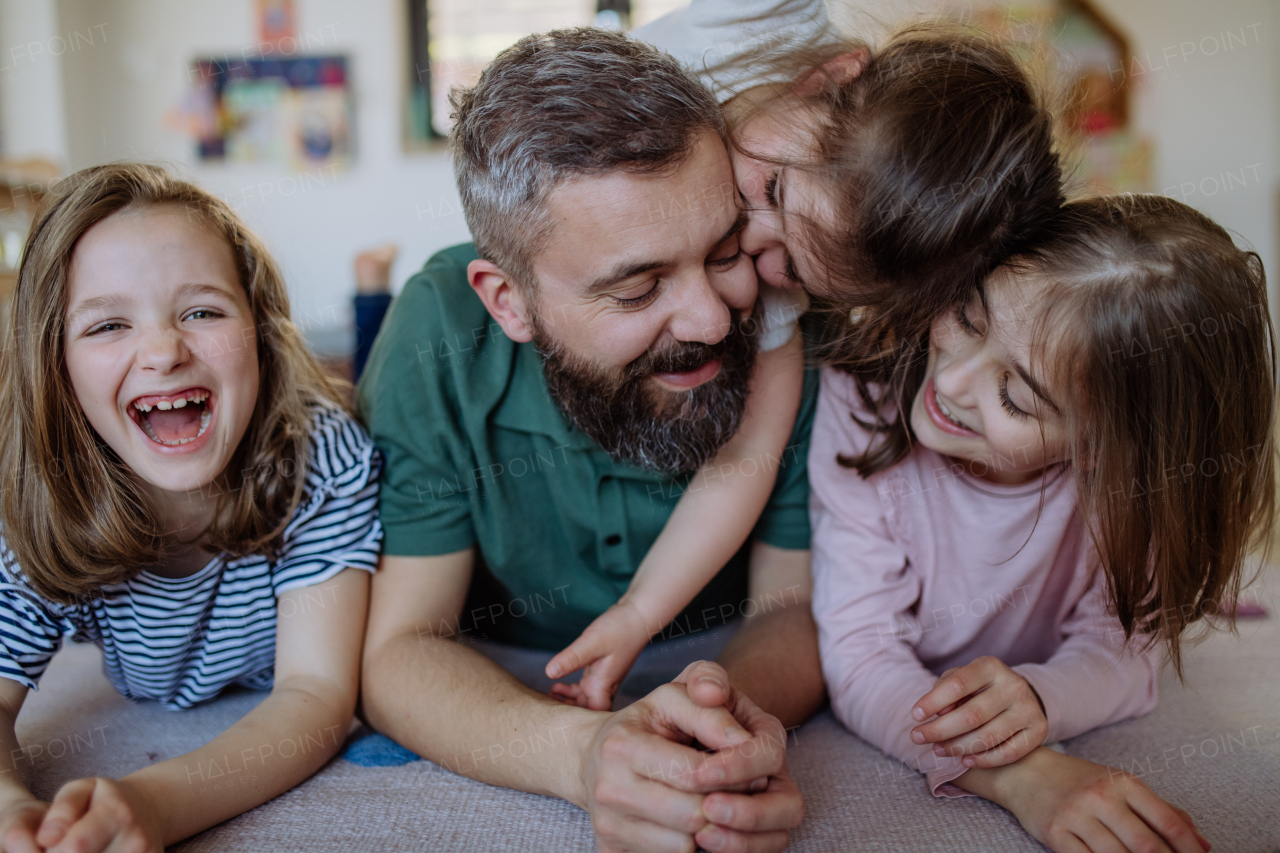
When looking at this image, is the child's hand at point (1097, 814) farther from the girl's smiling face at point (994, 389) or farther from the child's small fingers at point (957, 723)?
the girl's smiling face at point (994, 389)

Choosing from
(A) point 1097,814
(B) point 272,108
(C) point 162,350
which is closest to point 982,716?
(A) point 1097,814

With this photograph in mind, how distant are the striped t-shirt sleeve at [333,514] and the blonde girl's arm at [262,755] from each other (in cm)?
2

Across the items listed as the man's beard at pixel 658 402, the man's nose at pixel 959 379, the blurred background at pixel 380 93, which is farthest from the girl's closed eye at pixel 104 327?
the blurred background at pixel 380 93

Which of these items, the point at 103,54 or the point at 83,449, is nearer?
the point at 83,449

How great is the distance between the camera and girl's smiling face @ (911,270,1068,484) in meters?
0.95

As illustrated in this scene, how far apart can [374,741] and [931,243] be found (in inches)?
34.5

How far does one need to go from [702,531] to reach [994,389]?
39 centimetres

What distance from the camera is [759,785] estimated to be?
→ 807mm

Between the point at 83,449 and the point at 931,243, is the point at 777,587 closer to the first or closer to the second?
the point at 931,243

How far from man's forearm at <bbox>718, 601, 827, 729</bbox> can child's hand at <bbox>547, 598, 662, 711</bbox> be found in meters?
0.13

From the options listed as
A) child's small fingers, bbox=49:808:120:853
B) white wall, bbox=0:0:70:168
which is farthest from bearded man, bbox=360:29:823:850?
white wall, bbox=0:0:70:168

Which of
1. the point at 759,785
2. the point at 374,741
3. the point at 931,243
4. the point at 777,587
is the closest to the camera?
the point at 759,785

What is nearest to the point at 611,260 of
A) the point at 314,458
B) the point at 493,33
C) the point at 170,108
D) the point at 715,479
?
the point at 715,479

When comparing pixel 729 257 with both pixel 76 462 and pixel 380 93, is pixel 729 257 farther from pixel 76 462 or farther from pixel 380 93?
pixel 380 93
